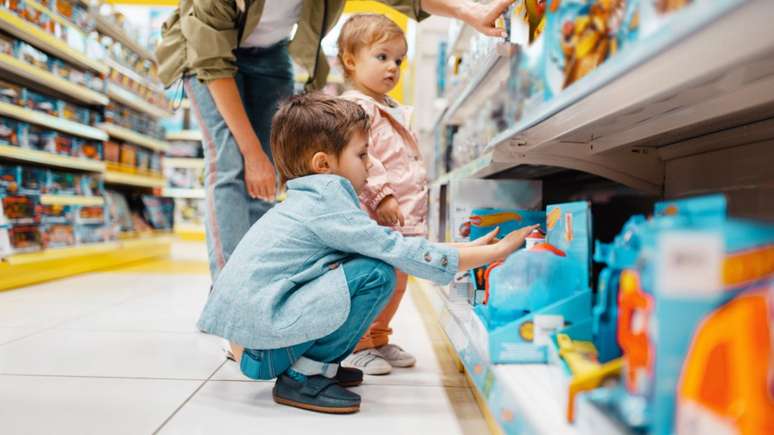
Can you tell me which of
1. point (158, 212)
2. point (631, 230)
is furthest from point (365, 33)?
point (158, 212)

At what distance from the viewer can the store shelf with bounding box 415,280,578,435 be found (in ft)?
2.21

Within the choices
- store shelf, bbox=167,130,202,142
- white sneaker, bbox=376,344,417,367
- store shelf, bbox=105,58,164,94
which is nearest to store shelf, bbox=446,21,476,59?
white sneaker, bbox=376,344,417,367

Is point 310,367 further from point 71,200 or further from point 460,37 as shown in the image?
point 71,200

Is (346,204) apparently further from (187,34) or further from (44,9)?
Answer: (44,9)

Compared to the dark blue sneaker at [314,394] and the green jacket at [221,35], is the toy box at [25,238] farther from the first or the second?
the dark blue sneaker at [314,394]

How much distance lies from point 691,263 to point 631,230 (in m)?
0.23

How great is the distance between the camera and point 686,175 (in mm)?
1321

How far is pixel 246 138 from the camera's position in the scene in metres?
1.65

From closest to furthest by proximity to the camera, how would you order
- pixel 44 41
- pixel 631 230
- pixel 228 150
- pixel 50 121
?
pixel 631 230 < pixel 228 150 < pixel 44 41 < pixel 50 121

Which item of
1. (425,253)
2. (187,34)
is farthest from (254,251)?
(187,34)

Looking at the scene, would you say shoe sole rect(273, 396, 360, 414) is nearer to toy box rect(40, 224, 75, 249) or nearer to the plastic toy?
the plastic toy

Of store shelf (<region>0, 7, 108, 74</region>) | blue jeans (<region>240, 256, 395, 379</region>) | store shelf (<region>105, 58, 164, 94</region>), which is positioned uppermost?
store shelf (<region>105, 58, 164, 94</region>)

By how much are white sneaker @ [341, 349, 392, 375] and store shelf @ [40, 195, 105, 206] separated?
7.48 feet

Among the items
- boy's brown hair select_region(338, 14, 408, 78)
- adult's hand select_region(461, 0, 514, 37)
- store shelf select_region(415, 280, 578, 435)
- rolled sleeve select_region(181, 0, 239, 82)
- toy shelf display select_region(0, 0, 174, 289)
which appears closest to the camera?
store shelf select_region(415, 280, 578, 435)
